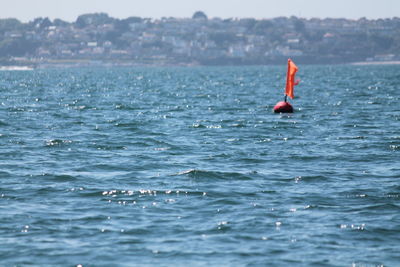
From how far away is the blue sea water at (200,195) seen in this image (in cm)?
1560

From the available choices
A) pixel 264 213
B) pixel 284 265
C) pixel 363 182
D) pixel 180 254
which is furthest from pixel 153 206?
pixel 363 182

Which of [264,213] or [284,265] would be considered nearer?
[284,265]

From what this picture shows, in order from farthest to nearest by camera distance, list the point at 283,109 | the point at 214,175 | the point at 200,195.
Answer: the point at 283,109
the point at 214,175
the point at 200,195

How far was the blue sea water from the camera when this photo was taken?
15602 mm

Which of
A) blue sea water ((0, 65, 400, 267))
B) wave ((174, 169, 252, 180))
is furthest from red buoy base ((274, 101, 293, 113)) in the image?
wave ((174, 169, 252, 180))

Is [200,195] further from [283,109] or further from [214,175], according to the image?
[283,109]

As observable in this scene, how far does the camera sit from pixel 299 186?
73.3 feet

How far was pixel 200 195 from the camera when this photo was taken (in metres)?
21.1

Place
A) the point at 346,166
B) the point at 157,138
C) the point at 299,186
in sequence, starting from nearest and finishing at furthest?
1. the point at 299,186
2. the point at 346,166
3. the point at 157,138

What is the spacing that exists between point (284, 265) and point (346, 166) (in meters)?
12.1

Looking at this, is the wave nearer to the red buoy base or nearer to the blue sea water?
the blue sea water

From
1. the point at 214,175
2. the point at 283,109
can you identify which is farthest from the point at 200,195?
the point at 283,109

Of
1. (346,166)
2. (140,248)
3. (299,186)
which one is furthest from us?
(346,166)

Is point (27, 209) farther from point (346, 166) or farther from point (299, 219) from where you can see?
point (346, 166)
